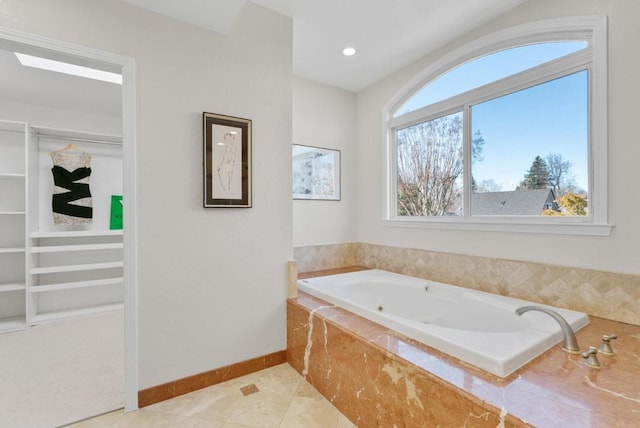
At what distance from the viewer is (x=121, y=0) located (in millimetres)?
1676

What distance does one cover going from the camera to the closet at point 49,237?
2.97 meters

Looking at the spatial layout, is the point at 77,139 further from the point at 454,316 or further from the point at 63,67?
the point at 454,316

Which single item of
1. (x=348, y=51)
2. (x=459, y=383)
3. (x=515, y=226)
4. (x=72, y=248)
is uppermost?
(x=348, y=51)

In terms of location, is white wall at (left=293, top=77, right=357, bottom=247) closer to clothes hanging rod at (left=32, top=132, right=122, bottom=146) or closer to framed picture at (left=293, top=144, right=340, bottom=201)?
framed picture at (left=293, top=144, right=340, bottom=201)

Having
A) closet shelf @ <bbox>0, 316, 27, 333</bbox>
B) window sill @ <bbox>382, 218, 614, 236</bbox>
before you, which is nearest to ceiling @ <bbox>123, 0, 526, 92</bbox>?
window sill @ <bbox>382, 218, 614, 236</bbox>

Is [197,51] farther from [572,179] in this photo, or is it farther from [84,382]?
[572,179]

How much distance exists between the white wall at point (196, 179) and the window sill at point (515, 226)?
1.33m

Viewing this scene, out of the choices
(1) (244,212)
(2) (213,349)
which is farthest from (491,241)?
(2) (213,349)

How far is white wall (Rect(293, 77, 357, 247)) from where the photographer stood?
312cm

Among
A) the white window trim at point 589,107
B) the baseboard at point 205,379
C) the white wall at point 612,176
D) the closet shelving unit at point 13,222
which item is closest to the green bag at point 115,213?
the closet shelving unit at point 13,222

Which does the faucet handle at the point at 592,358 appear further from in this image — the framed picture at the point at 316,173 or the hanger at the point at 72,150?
the hanger at the point at 72,150

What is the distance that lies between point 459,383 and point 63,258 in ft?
13.3

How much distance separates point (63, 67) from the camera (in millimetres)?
2461

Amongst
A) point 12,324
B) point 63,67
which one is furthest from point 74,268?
point 63,67
